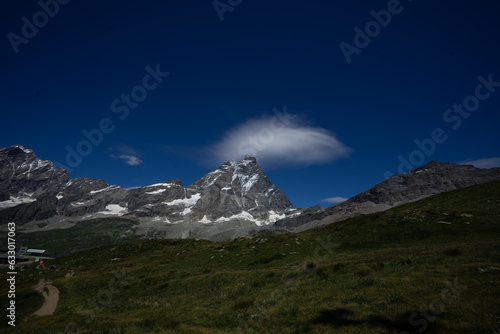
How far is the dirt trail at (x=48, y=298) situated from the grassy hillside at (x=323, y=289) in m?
0.92

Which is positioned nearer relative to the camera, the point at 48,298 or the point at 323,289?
the point at 323,289

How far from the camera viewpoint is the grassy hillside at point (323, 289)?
11.9m

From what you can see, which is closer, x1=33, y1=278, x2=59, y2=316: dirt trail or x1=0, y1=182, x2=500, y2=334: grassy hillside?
x1=0, y1=182, x2=500, y2=334: grassy hillside

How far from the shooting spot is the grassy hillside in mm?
11859

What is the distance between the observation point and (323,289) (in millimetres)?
17453

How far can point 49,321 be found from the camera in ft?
67.3

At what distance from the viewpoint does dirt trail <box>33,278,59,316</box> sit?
28.1 metres

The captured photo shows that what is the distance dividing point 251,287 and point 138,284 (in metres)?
20.5

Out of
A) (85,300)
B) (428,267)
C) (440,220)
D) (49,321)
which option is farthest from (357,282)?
(85,300)

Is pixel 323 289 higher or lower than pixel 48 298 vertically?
lower

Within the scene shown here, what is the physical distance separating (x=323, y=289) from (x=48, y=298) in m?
37.6

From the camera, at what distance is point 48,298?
33.5m

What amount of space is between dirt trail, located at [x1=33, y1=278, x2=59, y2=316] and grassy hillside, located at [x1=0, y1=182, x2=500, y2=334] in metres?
0.92

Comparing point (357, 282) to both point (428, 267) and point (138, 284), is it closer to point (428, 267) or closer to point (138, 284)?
point (428, 267)
